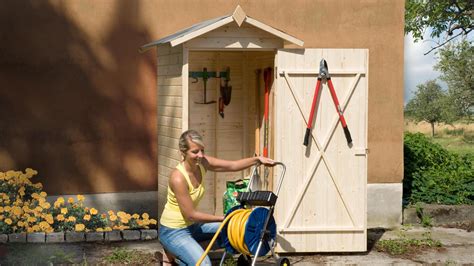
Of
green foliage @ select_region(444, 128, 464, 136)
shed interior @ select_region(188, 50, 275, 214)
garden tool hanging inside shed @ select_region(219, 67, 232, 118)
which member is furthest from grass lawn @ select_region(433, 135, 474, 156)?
garden tool hanging inside shed @ select_region(219, 67, 232, 118)

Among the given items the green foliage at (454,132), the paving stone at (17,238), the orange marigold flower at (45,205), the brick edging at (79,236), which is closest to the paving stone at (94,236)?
the brick edging at (79,236)

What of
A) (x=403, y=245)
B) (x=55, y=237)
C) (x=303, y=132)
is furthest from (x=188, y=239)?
(x=403, y=245)

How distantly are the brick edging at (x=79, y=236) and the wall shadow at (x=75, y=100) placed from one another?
36.9 inches

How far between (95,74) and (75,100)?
1.34ft

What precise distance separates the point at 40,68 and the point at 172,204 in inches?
147

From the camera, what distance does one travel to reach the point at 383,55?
38.6 ft

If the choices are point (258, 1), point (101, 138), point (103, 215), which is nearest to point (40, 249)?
point (103, 215)

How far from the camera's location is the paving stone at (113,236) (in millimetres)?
10242

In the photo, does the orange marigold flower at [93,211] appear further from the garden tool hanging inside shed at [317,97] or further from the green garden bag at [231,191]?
the garden tool hanging inside shed at [317,97]

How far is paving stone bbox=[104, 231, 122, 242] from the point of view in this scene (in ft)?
33.6

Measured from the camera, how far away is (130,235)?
10.3m

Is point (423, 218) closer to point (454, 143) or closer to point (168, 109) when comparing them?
point (168, 109)

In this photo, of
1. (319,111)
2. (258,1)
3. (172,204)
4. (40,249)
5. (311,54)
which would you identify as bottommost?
(40,249)

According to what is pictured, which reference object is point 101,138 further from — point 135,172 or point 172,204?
point 172,204
